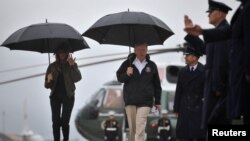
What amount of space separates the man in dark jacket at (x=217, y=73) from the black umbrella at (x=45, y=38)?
124 inches

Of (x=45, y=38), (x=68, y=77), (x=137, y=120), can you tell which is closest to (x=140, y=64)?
(x=137, y=120)

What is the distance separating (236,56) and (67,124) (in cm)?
392

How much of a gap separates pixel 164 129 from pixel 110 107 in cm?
221

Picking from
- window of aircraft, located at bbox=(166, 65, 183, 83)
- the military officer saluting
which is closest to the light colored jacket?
the military officer saluting

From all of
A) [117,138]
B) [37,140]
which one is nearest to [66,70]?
[117,138]

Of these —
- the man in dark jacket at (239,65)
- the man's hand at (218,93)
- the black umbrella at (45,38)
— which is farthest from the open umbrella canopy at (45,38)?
the man in dark jacket at (239,65)

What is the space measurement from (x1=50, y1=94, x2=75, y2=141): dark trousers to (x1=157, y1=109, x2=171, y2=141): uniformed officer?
8.05m

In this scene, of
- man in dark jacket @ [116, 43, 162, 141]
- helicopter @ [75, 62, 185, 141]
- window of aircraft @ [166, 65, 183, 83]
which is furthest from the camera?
helicopter @ [75, 62, 185, 141]

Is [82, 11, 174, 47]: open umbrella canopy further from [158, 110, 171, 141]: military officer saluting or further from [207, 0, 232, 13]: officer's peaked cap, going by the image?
[158, 110, 171, 141]: military officer saluting

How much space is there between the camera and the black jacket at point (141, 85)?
10.0m

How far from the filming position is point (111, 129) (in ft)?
62.2

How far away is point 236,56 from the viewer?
708cm

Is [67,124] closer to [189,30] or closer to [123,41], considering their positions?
[123,41]

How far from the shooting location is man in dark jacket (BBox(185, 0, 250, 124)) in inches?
272
